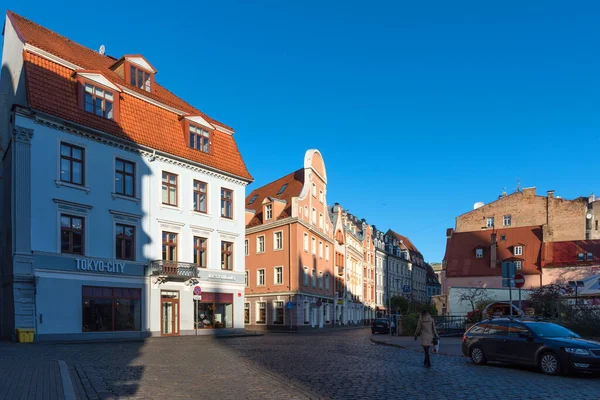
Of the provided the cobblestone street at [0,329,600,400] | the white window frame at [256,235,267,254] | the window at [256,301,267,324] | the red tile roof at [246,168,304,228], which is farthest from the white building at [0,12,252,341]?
the white window frame at [256,235,267,254]

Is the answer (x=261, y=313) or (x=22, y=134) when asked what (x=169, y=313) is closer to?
(x=22, y=134)

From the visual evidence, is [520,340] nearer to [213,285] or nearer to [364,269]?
[213,285]

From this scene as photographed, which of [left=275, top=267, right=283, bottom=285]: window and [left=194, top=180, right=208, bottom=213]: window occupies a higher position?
[left=194, top=180, right=208, bottom=213]: window

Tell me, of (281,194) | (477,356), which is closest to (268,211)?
(281,194)

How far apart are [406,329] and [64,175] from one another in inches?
810

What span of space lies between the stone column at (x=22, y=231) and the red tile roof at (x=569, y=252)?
1784 inches

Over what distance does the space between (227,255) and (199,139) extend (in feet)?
25.7

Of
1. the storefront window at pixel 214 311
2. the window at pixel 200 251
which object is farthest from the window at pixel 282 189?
the window at pixel 200 251

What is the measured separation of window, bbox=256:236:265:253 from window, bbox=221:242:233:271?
16272mm

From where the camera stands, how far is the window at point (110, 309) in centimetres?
2840

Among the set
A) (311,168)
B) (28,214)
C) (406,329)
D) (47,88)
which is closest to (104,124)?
(47,88)

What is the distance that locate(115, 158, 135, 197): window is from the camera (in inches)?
1221

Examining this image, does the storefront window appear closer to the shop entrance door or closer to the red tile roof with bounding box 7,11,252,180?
the shop entrance door

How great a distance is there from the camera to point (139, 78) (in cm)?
3503
